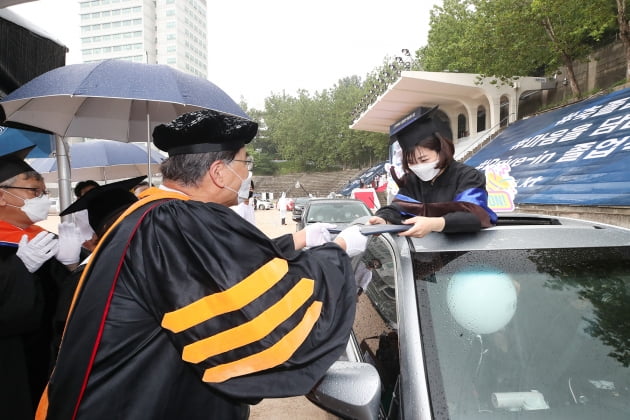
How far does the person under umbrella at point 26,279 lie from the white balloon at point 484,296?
1966 mm

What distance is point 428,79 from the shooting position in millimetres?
20297

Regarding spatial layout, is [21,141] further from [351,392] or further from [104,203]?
[351,392]

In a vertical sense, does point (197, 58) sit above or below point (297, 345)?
above

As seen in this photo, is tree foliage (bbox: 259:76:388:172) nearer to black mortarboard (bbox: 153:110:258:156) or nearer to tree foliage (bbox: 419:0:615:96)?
tree foliage (bbox: 419:0:615:96)

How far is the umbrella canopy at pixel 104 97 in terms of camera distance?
9.13 ft

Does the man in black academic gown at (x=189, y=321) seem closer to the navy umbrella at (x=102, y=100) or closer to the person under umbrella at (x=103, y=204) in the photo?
the person under umbrella at (x=103, y=204)

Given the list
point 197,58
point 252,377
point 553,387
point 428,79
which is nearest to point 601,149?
point 428,79

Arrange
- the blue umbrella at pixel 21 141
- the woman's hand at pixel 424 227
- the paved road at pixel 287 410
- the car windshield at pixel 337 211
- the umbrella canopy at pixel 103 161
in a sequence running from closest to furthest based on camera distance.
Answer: the woman's hand at pixel 424 227 < the blue umbrella at pixel 21 141 < the paved road at pixel 287 410 < the umbrella canopy at pixel 103 161 < the car windshield at pixel 337 211

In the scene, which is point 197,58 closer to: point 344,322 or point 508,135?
point 508,135

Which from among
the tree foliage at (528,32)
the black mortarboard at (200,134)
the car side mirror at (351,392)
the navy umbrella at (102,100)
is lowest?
the car side mirror at (351,392)

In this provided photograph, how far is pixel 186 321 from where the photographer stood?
117cm

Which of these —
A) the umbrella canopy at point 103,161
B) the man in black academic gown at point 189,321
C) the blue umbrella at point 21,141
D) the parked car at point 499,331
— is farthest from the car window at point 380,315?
the umbrella canopy at point 103,161

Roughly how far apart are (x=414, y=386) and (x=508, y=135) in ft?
68.0

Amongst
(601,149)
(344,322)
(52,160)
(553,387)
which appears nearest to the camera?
(344,322)
